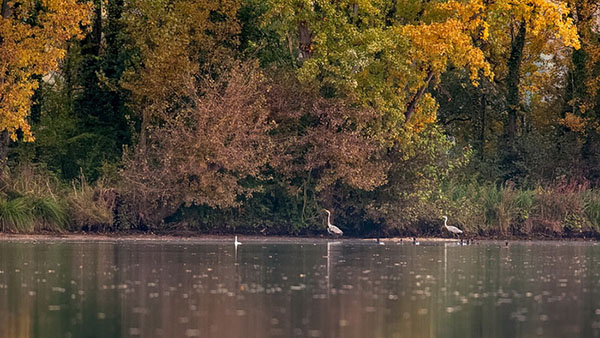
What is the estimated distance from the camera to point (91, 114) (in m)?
54.8

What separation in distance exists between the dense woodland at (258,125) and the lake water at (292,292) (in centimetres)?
618

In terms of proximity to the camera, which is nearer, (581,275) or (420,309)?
(420,309)

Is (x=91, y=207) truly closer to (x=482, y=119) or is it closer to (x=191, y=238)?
(x=191, y=238)

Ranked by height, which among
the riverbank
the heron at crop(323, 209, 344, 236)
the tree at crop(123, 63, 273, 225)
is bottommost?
the riverbank

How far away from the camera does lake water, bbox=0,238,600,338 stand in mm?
21312

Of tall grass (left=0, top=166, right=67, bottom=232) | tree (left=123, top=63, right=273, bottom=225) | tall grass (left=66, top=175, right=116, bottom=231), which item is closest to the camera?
tall grass (left=0, top=166, right=67, bottom=232)

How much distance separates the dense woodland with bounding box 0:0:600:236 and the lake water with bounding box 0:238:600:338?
618cm

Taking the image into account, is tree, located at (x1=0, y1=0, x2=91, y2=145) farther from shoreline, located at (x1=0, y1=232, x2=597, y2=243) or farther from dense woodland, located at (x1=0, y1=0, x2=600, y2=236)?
shoreline, located at (x1=0, y1=232, x2=597, y2=243)

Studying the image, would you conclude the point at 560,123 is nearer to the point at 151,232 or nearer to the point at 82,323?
the point at 151,232

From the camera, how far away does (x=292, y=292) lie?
26750mm

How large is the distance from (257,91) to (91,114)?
9.92 meters

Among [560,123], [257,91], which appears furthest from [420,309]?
[560,123]

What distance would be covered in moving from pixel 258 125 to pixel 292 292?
2076cm

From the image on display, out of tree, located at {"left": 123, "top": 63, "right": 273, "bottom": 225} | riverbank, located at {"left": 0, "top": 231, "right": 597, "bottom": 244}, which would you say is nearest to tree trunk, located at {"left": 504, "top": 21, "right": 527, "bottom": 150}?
riverbank, located at {"left": 0, "top": 231, "right": 597, "bottom": 244}
